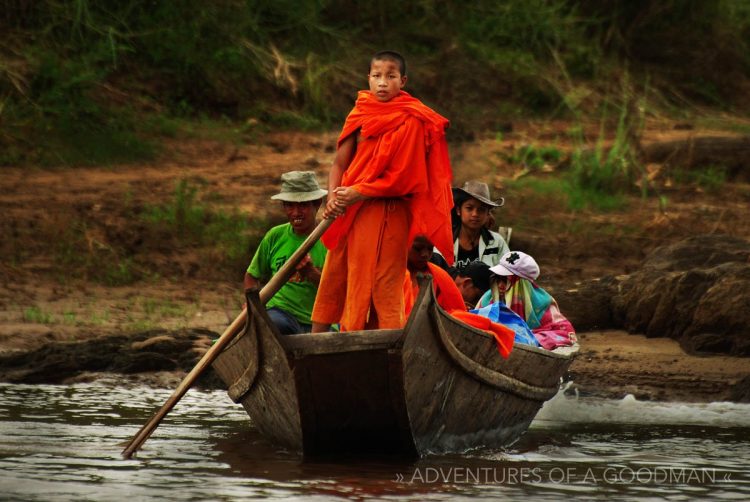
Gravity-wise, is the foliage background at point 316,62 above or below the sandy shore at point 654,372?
above

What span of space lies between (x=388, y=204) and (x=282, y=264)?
3.45 feet

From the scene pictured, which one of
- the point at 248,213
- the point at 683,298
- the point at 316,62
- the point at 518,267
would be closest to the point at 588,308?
the point at 683,298

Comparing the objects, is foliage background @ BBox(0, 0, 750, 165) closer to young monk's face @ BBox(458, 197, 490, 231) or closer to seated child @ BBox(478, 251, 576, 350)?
young monk's face @ BBox(458, 197, 490, 231)

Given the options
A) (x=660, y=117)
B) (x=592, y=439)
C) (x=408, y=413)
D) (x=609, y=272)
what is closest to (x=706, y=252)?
(x=609, y=272)

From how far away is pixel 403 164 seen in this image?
661 centimetres

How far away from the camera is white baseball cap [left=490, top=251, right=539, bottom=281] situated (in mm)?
7840

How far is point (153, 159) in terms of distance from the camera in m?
12.9

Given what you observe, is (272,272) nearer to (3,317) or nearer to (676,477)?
(676,477)

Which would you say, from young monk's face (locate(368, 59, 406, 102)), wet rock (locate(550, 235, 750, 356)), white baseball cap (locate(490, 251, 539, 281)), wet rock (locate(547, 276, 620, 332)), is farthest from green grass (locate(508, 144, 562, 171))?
young monk's face (locate(368, 59, 406, 102))

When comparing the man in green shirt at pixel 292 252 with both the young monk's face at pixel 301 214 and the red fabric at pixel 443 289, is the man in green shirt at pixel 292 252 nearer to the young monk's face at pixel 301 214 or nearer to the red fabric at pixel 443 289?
the young monk's face at pixel 301 214

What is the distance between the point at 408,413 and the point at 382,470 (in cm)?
31

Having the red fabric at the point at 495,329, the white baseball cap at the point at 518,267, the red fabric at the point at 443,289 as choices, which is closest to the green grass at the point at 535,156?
the white baseball cap at the point at 518,267

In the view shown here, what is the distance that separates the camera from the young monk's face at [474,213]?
8422mm

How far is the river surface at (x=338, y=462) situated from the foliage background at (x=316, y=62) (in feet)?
13.3
